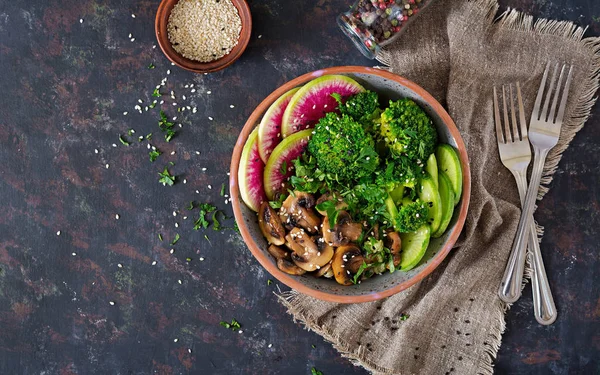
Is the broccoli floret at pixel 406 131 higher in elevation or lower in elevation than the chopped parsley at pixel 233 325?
higher

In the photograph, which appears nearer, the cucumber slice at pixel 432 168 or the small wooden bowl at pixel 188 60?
the cucumber slice at pixel 432 168

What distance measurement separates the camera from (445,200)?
2699mm

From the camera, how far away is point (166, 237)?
3.28 m

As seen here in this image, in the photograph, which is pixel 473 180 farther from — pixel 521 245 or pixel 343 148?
pixel 343 148


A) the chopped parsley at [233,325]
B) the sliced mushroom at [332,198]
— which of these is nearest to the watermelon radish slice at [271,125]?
the sliced mushroom at [332,198]

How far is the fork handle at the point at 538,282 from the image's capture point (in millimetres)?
3074

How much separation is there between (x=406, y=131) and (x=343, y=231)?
0.55m

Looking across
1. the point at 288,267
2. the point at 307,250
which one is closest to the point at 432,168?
the point at 307,250

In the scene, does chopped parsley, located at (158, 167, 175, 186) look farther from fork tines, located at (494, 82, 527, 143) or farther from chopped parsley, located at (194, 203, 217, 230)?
fork tines, located at (494, 82, 527, 143)

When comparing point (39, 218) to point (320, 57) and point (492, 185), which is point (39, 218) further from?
point (492, 185)

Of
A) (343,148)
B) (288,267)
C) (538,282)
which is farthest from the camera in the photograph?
(538,282)

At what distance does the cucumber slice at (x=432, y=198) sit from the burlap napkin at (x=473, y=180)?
43 cm

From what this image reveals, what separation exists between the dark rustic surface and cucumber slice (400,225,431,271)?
2.70ft

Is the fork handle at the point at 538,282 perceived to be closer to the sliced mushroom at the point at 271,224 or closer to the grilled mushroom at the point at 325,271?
the grilled mushroom at the point at 325,271
